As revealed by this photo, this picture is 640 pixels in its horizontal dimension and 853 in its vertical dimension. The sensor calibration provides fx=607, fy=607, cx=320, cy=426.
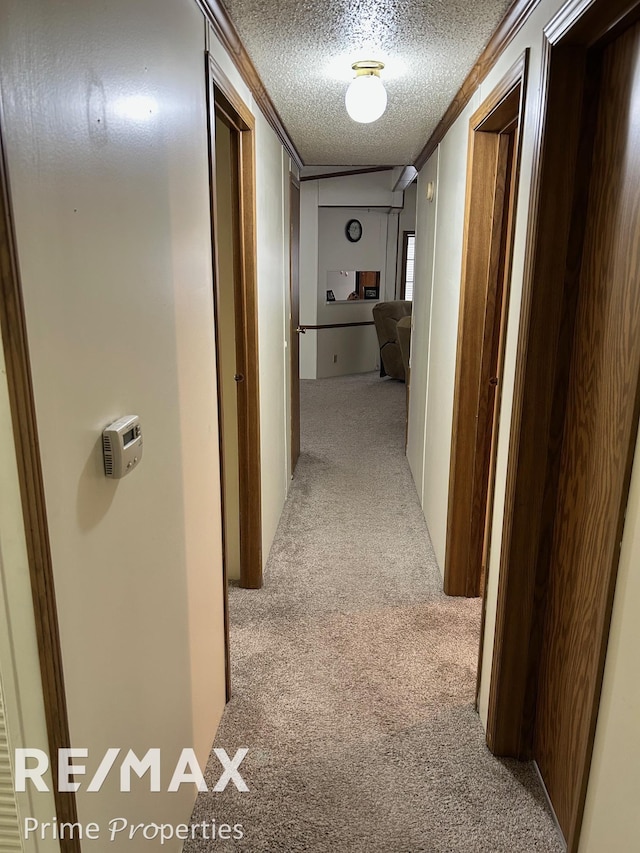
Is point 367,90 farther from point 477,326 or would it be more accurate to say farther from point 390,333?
point 390,333

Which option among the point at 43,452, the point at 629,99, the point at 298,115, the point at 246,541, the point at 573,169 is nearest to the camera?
the point at 43,452

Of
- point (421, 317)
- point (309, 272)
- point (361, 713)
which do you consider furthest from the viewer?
point (309, 272)

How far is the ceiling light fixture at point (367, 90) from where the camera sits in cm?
225

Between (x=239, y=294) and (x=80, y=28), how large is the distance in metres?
1.64

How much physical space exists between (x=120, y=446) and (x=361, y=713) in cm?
145

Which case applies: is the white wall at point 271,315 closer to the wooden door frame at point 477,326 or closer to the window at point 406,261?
the wooden door frame at point 477,326

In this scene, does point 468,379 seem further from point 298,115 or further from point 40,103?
point 40,103

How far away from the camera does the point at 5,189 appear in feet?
2.36

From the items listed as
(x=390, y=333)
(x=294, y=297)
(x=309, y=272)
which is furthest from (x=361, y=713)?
(x=309, y=272)

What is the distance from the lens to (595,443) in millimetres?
1415

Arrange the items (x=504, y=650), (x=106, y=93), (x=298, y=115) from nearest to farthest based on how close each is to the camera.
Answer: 1. (x=106, y=93)
2. (x=504, y=650)
3. (x=298, y=115)

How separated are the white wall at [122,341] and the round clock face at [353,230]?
264 inches

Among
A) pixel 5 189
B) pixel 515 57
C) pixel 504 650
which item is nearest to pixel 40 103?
pixel 5 189

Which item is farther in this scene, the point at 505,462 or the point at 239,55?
the point at 239,55
